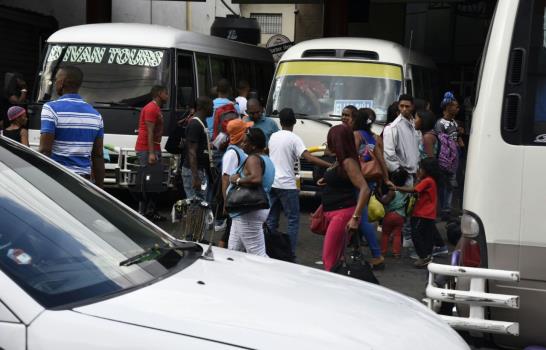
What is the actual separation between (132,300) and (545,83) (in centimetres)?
302

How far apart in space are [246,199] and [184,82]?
6779 mm

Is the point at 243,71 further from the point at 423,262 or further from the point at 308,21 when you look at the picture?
the point at 308,21

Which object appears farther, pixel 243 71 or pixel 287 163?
pixel 243 71

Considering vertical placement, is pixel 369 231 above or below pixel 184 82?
below

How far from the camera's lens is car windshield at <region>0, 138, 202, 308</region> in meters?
2.88

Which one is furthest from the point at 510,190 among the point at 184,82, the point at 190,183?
the point at 184,82

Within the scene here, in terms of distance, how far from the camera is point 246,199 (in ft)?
22.6

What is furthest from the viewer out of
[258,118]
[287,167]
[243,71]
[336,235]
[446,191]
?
[243,71]

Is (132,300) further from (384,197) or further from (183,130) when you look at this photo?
(183,130)

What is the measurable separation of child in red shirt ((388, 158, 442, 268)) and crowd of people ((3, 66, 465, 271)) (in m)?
0.01

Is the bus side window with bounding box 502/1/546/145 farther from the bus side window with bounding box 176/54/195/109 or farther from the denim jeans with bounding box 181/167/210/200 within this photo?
the bus side window with bounding box 176/54/195/109

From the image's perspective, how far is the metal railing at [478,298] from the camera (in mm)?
4574

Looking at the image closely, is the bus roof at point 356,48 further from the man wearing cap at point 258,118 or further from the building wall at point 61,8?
the building wall at point 61,8

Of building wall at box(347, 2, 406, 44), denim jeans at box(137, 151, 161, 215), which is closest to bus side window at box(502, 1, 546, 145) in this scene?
denim jeans at box(137, 151, 161, 215)
